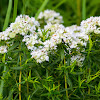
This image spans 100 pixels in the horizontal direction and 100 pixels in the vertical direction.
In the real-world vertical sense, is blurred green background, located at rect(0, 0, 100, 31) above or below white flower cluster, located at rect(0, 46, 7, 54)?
above

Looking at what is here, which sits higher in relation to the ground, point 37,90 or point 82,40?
point 82,40

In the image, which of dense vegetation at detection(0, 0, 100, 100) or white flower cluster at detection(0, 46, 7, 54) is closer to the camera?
dense vegetation at detection(0, 0, 100, 100)

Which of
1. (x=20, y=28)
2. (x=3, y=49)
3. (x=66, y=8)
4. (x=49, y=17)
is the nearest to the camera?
(x=20, y=28)

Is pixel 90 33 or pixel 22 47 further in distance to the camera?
pixel 90 33

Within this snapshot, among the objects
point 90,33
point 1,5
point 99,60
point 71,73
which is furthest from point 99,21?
point 1,5

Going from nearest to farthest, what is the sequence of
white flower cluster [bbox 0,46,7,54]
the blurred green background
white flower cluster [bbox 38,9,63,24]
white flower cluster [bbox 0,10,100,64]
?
white flower cluster [bbox 0,10,100,64] → white flower cluster [bbox 0,46,7,54] → white flower cluster [bbox 38,9,63,24] → the blurred green background

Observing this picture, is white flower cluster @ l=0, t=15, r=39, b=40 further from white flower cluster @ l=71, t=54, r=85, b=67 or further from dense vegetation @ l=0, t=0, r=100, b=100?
white flower cluster @ l=71, t=54, r=85, b=67

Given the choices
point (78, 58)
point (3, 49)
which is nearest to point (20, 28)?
point (3, 49)

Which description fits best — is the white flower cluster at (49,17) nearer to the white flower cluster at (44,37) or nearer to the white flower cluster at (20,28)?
the white flower cluster at (44,37)

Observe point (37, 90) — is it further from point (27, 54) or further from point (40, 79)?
point (27, 54)

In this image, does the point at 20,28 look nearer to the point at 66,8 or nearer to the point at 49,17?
the point at 49,17

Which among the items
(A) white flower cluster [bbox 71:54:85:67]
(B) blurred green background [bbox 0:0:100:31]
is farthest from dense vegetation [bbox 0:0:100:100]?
(B) blurred green background [bbox 0:0:100:31]
